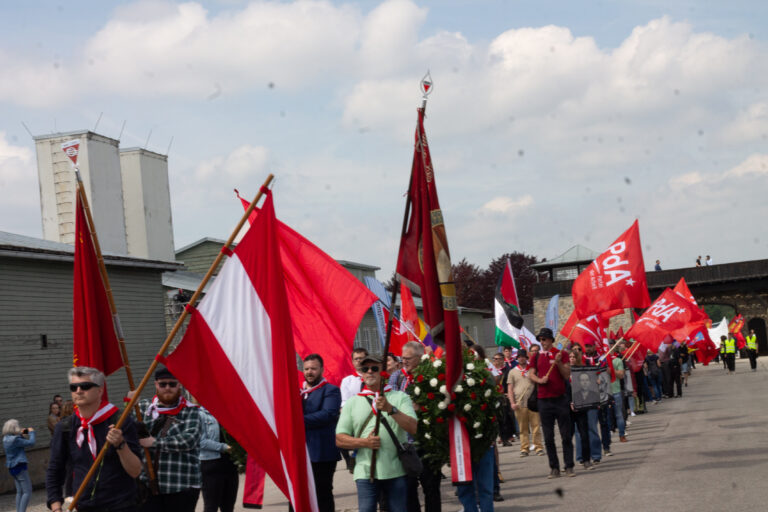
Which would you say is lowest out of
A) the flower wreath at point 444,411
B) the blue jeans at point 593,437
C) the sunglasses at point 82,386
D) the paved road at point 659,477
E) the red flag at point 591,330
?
the paved road at point 659,477

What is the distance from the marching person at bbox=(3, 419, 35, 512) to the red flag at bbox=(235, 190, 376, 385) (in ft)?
22.0

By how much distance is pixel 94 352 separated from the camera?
787 cm

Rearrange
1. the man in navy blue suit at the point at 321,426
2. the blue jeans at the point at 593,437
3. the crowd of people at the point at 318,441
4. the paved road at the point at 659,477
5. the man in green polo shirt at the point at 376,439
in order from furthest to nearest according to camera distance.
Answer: the blue jeans at the point at 593,437
the paved road at the point at 659,477
the man in navy blue suit at the point at 321,426
the man in green polo shirt at the point at 376,439
the crowd of people at the point at 318,441

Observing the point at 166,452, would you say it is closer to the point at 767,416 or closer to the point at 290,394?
the point at 290,394

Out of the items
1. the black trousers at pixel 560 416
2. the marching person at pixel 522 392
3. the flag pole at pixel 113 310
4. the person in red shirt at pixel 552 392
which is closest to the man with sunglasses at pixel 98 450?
the flag pole at pixel 113 310

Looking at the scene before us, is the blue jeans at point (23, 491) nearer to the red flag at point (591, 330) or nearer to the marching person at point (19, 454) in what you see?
the marching person at point (19, 454)

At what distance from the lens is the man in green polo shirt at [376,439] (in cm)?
814

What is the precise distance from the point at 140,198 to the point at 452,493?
23138 millimetres

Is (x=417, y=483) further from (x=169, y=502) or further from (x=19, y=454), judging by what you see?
(x=19, y=454)

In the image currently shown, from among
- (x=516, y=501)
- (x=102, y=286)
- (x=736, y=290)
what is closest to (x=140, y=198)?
(x=516, y=501)

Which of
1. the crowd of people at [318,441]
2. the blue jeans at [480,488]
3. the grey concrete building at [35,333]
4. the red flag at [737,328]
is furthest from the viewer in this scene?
the red flag at [737,328]

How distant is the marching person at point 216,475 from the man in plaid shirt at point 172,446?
2099 mm

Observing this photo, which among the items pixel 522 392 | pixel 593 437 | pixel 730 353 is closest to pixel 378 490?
pixel 593 437

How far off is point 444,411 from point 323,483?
154 centimetres
